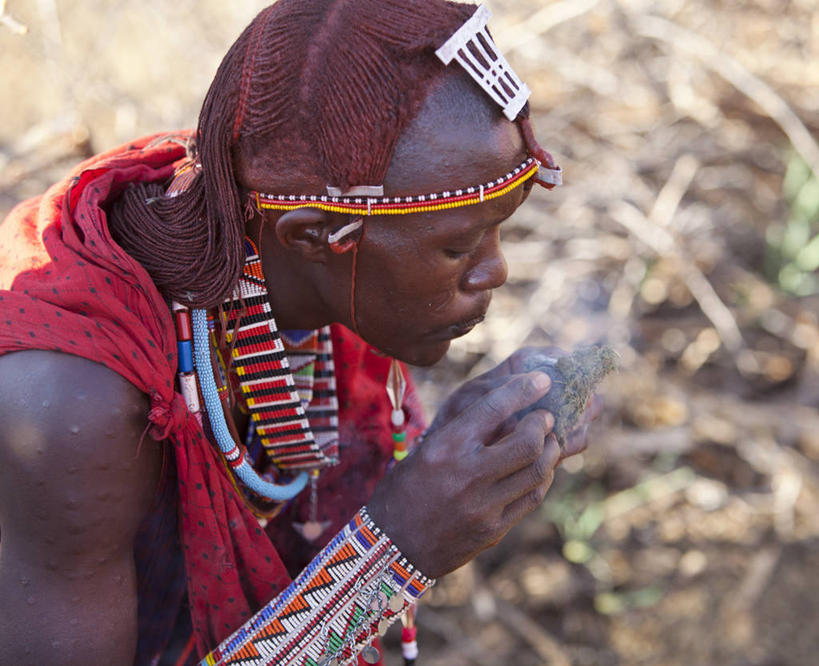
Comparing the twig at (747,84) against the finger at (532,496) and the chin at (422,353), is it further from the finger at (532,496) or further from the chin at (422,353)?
the finger at (532,496)

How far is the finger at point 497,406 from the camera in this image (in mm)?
1681

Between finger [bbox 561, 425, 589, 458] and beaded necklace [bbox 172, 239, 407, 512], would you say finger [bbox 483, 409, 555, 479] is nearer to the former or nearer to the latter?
finger [bbox 561, 425, 589, 458]

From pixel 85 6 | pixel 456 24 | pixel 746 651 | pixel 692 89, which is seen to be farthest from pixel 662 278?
pixel 85 6

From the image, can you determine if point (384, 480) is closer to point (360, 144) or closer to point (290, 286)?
point (290, 286)

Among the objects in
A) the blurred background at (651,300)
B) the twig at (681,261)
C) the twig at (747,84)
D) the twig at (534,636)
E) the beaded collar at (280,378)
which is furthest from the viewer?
the twig at (747,84)

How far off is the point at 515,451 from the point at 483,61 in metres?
0.74

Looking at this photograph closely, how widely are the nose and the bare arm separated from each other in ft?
2.25

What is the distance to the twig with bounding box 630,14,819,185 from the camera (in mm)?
3760

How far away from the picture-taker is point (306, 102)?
1562mm

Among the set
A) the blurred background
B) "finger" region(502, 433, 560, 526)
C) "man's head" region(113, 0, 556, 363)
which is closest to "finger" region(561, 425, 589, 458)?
"finger" region(502, 433, 560, 526)

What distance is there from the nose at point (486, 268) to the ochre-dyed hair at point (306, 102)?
28 centimetres

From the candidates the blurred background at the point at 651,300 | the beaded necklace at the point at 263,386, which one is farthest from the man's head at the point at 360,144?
the blurred background at the point at 651,300

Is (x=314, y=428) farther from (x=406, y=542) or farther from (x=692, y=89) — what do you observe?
(x=692, y=89)

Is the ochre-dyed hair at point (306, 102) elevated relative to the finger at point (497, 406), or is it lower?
elevated
